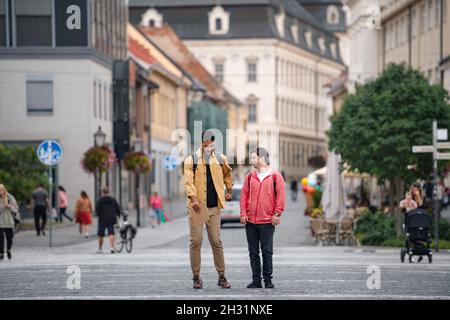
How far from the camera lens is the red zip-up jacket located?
19.1 m

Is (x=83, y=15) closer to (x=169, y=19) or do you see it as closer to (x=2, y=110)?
(x=2, y=110)

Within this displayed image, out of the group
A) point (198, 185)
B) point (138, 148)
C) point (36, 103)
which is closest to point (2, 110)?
point (36, 103)

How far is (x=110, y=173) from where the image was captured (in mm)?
67312

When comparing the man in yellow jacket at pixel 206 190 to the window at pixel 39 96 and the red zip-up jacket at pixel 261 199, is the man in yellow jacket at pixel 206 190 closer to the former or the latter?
the red zip-up jacket at pixel 261 199

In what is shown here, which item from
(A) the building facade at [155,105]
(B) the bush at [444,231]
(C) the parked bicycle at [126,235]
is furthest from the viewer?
(A) the building facade at [155,105]

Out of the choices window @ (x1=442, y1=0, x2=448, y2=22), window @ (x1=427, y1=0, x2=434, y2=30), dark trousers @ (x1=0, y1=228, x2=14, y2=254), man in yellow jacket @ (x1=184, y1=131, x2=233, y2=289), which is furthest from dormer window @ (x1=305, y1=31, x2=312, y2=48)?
man in yellow jacket @ (x1=184, y1=131, x2=233, y2=289)

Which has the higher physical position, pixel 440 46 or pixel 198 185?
pixel 440 46

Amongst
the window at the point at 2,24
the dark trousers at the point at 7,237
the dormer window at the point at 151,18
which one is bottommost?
the dark trousers at the point at 7,237

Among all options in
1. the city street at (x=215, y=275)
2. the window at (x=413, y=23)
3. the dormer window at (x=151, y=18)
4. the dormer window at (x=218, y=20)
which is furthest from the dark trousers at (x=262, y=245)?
the dormer window at (x=218, y=20)

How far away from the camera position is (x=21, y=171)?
4638 centimetres

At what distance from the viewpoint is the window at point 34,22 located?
2208 inches

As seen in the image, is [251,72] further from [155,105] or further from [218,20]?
[155,105]

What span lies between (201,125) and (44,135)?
156ft

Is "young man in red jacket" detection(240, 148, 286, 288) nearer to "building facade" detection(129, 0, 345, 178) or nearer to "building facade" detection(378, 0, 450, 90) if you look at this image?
"building facade" detection(378, 0, 450, 90)
